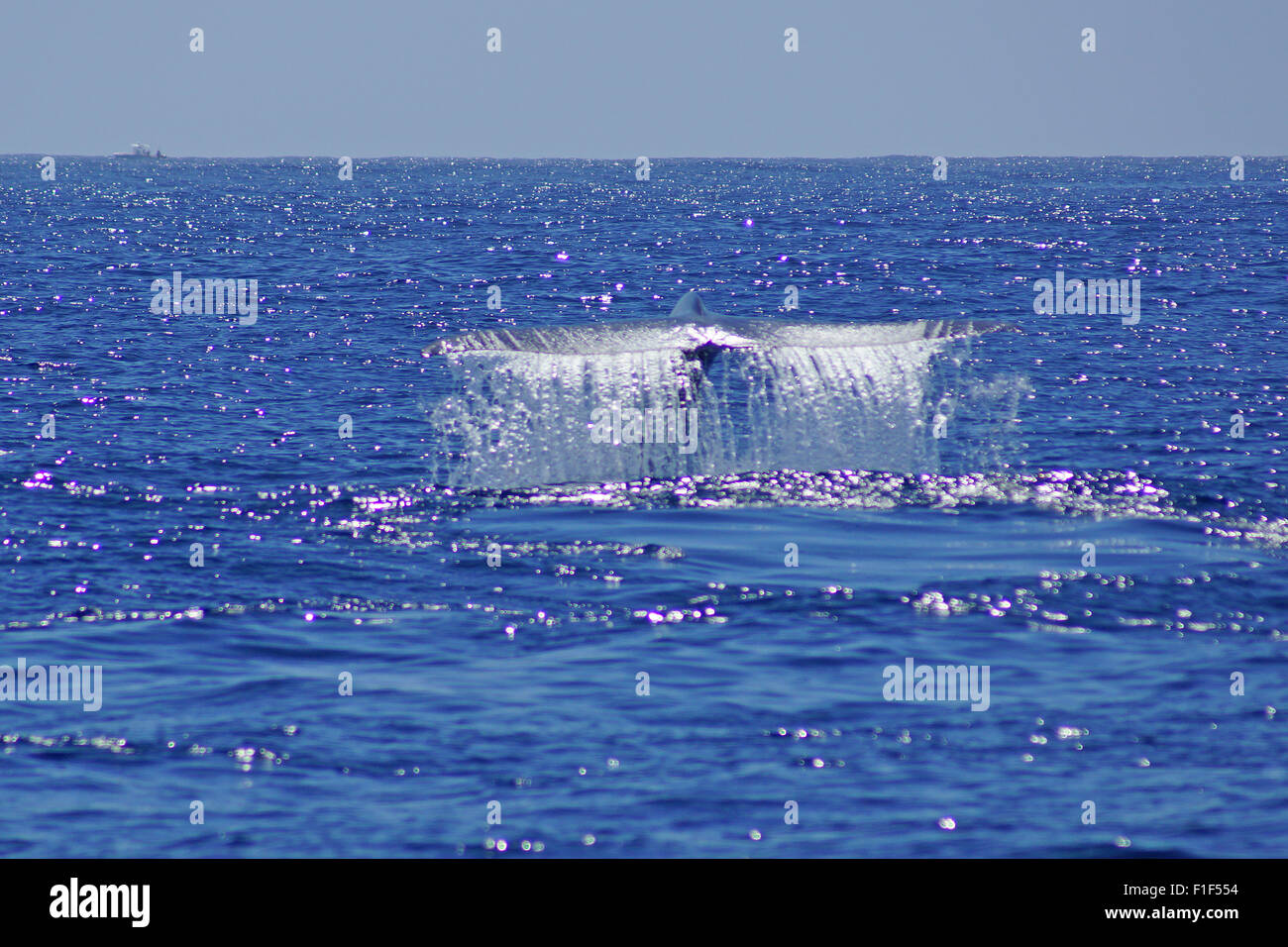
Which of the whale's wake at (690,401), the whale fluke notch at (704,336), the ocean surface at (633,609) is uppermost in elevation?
the whale fluke notch at (704,336)

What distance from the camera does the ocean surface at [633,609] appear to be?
12.3 meters

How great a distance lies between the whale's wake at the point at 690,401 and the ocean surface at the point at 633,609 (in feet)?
0.64

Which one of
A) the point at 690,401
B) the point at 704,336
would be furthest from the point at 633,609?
the point at 690,401

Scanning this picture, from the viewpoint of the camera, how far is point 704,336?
20.9 metres

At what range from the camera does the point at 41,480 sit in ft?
78.9

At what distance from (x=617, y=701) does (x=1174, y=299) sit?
1897 inches

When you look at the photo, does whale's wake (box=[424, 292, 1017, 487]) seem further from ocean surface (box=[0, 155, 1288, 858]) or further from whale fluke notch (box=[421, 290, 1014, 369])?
ocean surface (box=[0, 155, 1288, 858])

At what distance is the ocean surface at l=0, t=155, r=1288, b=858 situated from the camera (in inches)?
483

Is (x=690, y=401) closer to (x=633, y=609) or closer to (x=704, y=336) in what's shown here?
(x=704, y=336)

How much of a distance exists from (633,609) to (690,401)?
16.5 feet

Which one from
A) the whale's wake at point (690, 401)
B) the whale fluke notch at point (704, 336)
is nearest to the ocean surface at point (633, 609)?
the whale's wake at point (690, 401)

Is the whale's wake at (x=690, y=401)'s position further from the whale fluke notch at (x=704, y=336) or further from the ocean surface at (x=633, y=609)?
the ocean surface at (x=633, y=609)

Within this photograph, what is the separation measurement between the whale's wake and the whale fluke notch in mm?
20

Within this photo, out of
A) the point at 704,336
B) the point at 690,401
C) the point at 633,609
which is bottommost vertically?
the point at 633,609
